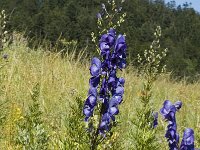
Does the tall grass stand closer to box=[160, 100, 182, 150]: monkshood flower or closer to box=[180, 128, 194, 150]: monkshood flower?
box=[160, 100, 182, 150]: monkshood flower

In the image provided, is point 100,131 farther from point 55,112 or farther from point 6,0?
point 6,0

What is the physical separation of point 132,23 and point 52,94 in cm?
5291

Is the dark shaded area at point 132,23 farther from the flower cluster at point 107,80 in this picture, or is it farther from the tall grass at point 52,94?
the flower cluster at point 107,80

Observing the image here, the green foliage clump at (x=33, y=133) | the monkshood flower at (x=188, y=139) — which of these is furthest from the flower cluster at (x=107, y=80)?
the green foliage clump at (x=33, y=133)

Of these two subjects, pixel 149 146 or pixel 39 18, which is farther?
pixel 39 18

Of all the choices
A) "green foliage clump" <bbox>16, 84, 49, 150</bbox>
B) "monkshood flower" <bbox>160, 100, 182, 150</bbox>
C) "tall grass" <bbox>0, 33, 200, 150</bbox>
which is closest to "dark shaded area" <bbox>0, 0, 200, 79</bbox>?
"tall grass" <bbox>0, 33, 200, 150</bbox>

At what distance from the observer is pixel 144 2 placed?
8056 centimetres

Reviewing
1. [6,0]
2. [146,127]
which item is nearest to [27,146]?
[146,127]

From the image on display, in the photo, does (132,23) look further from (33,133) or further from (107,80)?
(107,80)

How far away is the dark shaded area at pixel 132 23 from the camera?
3938 cm

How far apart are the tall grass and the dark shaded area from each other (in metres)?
13.8

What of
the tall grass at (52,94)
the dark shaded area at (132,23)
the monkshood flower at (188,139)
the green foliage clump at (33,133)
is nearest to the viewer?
the monkshood flower at (188,139)

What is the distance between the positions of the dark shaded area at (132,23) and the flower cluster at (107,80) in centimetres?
2066

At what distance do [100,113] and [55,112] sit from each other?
135 inches
